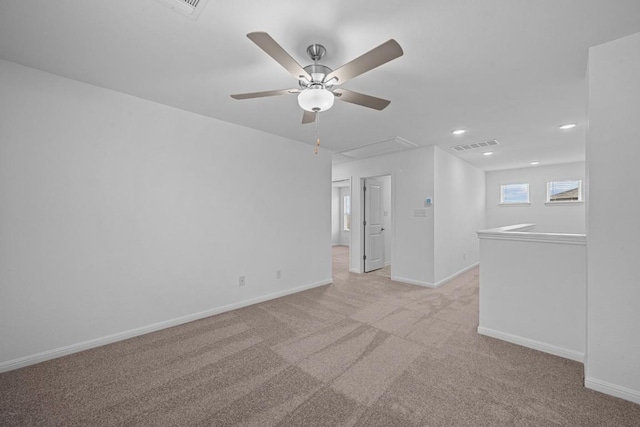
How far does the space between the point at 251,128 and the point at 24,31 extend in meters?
2.16

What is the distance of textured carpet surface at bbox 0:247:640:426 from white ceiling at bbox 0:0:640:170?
2.50 m

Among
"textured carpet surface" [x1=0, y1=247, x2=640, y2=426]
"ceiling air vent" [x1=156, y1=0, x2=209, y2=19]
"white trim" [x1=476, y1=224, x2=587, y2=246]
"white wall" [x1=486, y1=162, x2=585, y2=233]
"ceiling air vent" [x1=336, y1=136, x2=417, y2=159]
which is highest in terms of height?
"ceiling air vent" [x1=156, y1=0, x2=209, y2=19]

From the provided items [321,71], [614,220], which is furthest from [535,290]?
[321,71]

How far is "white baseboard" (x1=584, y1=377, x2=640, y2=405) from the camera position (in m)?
1.78

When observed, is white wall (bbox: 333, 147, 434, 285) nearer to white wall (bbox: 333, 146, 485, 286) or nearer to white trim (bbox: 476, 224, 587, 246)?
white wall (bbox: 333, 146, 485, 286)

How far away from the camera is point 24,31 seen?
1743 mm

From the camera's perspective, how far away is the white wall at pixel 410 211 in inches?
180

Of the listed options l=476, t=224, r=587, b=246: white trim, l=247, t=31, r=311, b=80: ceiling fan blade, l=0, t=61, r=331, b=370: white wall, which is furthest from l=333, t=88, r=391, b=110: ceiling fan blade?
l=0, t=61, r=331, b=370: white wall

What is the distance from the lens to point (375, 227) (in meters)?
5.97

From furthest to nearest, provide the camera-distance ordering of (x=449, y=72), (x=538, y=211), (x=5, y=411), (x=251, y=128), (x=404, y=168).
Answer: (x=538, y=211), (x=404, y=168), (x=251, y=128), (x=449, y=72), (x=5, y=411)

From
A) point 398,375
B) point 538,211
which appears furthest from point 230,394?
point 538,211

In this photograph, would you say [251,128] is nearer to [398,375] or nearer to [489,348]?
[398,375]

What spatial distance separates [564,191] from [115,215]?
29.2 feet

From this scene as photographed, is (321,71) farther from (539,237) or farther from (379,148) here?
(379,148)
